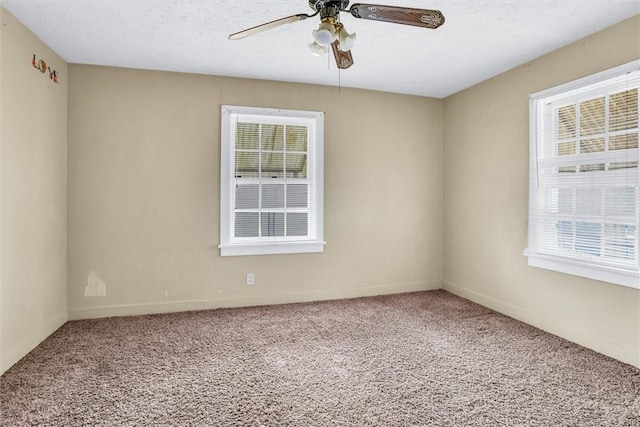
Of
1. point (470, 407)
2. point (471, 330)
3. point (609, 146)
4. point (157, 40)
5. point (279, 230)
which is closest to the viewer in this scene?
point (470, 407)

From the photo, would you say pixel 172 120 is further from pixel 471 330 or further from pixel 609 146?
pixel 609 146

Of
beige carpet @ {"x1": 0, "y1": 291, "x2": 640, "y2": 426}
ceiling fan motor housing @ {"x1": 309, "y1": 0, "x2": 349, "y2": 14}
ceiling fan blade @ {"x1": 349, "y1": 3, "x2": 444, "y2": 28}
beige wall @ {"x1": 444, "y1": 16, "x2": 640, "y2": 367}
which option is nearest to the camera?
A: ceiling fan blade @ {"x1": 349, "y1": 3, "x2": 444, "y2": 28}

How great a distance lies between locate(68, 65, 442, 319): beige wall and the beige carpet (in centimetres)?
45

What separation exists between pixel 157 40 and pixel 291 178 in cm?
188

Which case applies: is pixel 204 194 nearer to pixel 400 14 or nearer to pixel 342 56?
pixel 342 56

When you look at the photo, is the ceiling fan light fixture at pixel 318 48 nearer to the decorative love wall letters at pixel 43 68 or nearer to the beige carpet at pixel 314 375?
the beige carpet at pixel 314 375

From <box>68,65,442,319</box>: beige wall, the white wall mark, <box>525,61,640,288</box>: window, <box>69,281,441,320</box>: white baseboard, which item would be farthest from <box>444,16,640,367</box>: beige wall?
the white wall mark

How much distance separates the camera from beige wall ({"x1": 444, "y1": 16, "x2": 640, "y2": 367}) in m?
2.83

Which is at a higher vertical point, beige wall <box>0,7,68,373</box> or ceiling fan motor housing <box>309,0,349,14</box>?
ceiling fan motor housing <box>309,0,349,14</box>

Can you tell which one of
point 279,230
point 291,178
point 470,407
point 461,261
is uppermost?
point 291,178

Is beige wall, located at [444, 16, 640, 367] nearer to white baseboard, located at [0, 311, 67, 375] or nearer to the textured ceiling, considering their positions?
the textured ceiling

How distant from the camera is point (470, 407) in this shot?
2.16 metres

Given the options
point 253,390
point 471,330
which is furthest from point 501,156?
point 253,390

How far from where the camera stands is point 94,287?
368 cm
